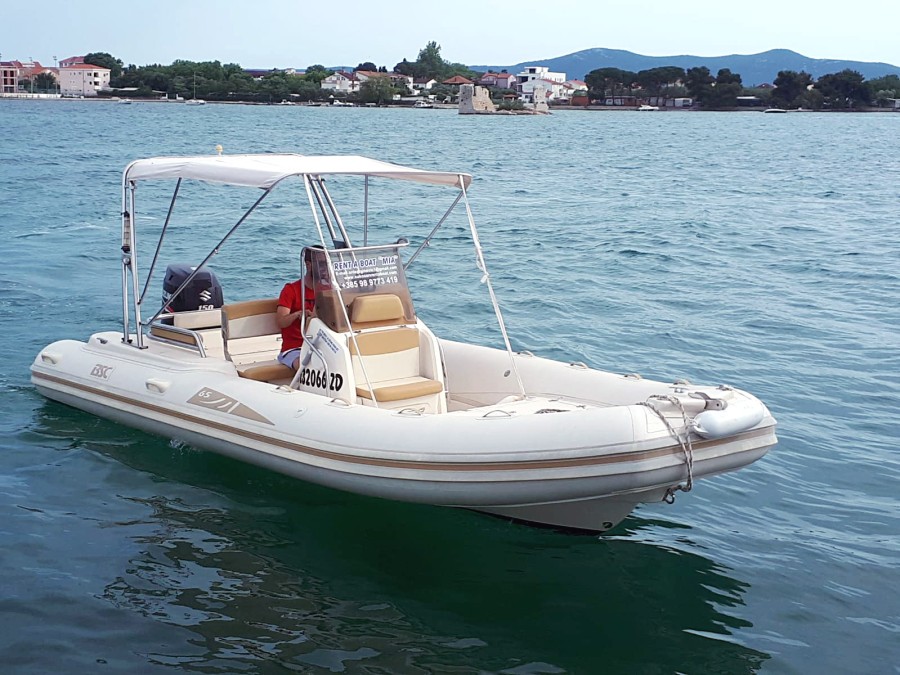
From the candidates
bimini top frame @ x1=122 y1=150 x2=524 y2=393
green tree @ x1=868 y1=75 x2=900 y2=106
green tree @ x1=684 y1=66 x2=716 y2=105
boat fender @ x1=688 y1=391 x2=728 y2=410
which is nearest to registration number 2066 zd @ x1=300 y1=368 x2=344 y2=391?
bimini top frame @ x1=122 y1=150 x2=524 y2=393

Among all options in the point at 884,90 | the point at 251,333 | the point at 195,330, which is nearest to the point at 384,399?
Answer: the point at 251,333

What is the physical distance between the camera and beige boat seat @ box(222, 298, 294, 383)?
776 cm

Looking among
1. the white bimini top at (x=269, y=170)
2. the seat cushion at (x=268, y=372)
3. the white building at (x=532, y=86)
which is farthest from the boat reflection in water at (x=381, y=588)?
the white building at (x=532, y=86)

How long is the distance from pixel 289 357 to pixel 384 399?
3.49ft

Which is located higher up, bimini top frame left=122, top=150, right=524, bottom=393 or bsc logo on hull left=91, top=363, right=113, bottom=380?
bimini top frame left=122, top=150, right=524, bottom=393

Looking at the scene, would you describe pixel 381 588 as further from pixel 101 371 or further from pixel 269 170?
pixel 101 371

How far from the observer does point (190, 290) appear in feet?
27.6

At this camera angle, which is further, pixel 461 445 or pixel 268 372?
pixel 268 372

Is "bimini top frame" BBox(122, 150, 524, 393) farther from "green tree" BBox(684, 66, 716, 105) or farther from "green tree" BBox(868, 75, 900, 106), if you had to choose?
"green tree" BBox(868, 75, 900, 106)

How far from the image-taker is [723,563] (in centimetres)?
628

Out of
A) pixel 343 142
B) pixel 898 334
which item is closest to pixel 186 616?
pixel 898 334

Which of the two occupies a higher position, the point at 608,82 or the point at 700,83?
the point at 608,82

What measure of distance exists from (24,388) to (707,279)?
9996mm

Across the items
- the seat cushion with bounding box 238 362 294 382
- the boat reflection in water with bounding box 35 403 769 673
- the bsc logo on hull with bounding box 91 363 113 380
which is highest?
the seat cushion with bounding box 238 362 294 382
